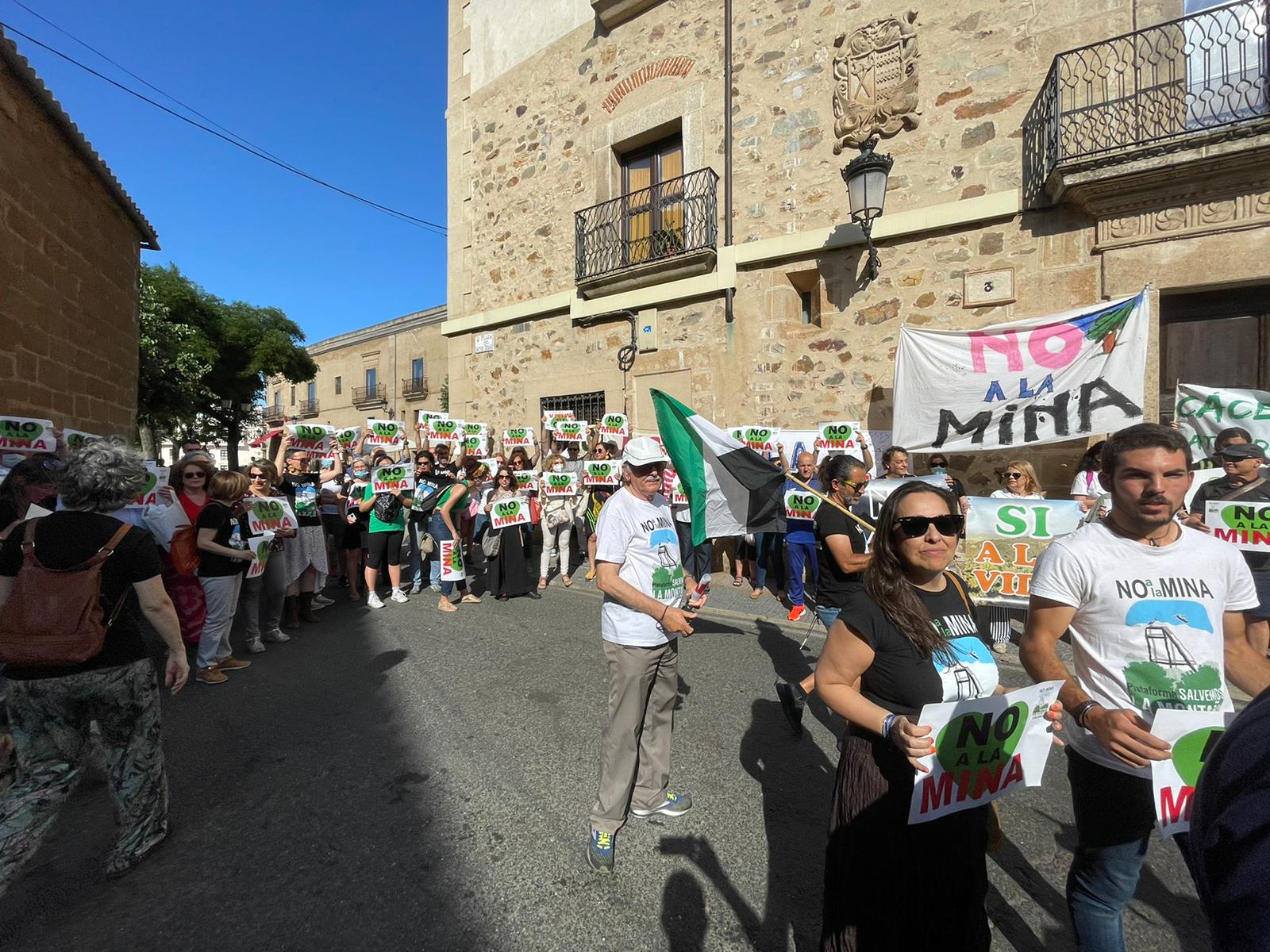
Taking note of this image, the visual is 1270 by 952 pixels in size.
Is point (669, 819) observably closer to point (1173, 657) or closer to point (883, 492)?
point (1173, 657)

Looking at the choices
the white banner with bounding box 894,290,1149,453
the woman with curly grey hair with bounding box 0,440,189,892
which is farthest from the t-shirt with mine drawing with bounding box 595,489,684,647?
the white banner with bounding box 894,290,1149,453

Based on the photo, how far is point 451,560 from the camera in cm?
721

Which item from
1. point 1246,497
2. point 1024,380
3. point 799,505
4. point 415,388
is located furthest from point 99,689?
point 415,388

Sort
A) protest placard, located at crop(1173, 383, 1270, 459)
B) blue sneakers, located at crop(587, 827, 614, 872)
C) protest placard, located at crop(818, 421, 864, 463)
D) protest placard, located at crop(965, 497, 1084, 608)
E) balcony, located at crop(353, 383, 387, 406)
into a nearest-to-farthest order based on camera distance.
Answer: blue sneakers, located at crop(587, 827, 614, 872), protest placard, located at crop(965, 497, 1084, 608), protest placard, located at crop(1173, 383, 1270, 459), protest placard, located at crop(818, 421, 864, 463), balcony, located at crop(353, 383, 387, 406)

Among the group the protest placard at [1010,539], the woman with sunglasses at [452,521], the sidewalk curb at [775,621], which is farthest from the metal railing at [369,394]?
the protest placard at [1010,539]

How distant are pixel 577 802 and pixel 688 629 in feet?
4.01

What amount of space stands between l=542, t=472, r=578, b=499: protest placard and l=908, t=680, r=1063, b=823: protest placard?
6931 mm

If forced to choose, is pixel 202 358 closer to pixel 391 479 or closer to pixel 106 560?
pixel 391 479

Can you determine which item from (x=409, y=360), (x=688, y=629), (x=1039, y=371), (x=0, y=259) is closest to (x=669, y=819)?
(x=688, y=629)

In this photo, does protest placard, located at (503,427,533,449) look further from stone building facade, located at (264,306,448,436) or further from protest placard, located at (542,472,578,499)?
stone building facade, located at (264,306,448,436)

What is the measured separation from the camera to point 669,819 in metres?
2.83

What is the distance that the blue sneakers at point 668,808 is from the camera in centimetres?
284

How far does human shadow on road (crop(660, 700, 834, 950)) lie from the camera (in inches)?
87.4

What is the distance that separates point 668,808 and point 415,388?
32.5 m
